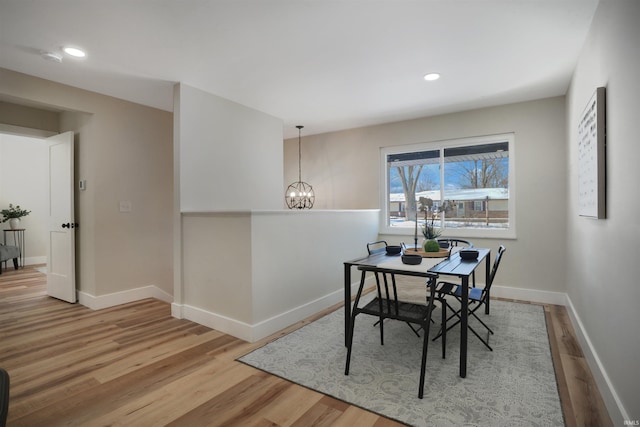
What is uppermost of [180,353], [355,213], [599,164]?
[599,164]

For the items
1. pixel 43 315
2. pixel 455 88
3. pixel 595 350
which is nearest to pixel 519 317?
pixel 595 350

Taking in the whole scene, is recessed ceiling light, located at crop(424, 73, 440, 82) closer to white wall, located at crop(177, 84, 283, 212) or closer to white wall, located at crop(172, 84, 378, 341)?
white wall, located at crop(172, 84, 378, 341)

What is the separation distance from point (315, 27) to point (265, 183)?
2.44 metres

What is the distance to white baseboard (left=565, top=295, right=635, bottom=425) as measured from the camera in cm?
A: 164

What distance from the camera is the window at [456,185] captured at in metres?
4.19

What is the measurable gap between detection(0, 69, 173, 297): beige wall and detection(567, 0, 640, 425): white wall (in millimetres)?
4360

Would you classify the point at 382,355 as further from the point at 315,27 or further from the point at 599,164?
the point at 315,27

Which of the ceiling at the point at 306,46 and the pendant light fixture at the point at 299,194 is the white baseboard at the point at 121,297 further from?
the pendant light fixture at the point at 299,194

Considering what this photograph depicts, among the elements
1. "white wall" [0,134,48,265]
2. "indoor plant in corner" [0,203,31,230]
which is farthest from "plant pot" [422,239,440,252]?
"indoor plant in corner" [0,203,31,230]

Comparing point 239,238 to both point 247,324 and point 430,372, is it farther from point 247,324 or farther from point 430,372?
point 430,372

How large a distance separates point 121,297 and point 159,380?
7.26 ft

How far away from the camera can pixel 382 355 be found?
251cm

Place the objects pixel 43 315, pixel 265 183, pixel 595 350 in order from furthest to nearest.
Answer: pixel 265 183 → pixel 43 315 → pixel 595 350

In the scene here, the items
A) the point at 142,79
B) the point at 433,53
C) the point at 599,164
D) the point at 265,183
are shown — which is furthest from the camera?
the point at 265,183
